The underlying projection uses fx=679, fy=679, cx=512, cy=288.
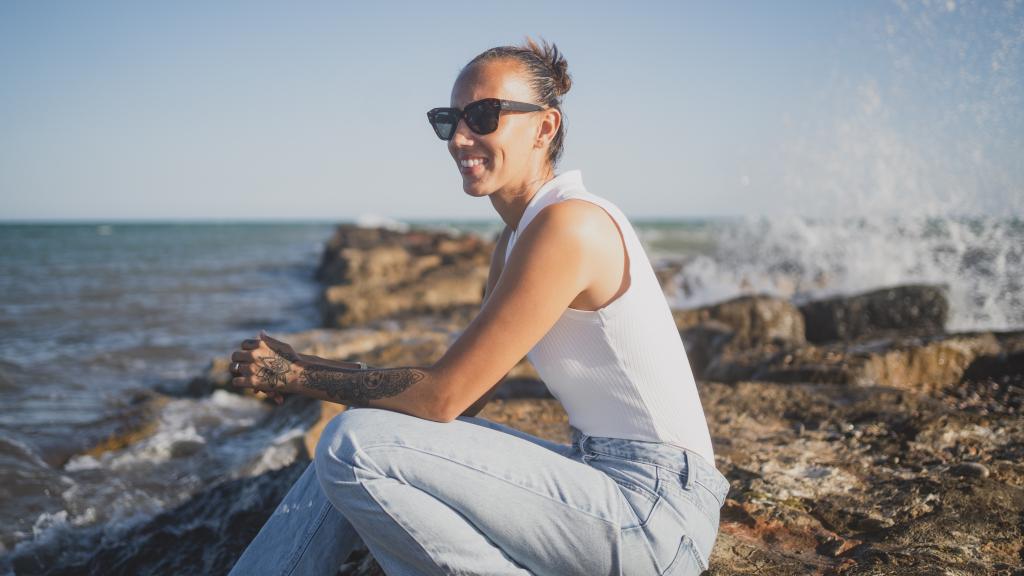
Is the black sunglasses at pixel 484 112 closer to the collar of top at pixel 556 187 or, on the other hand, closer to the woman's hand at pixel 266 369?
the collar of top at pixel 556 187

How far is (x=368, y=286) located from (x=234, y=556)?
243 inches

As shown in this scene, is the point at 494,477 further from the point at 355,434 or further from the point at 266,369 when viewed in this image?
the point at 266,369

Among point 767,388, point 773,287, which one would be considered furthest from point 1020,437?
point 773,287

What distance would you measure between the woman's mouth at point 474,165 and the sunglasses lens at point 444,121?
0.10 metres

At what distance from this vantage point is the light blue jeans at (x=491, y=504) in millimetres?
1567

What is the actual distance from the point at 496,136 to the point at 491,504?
107 centimetres

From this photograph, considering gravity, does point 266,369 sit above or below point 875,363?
above

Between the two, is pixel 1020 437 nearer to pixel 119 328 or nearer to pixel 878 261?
pixel 878 261

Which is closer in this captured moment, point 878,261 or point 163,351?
point 163,351

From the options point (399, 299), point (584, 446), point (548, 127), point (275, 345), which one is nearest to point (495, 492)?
point (584, 446)

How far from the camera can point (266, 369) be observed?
1.93 meters

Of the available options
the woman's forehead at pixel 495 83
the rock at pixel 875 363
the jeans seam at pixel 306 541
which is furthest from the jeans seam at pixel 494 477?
the rock at pixel 875 363

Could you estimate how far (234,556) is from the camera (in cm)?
275

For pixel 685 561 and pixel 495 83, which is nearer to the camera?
pixel 685 561
